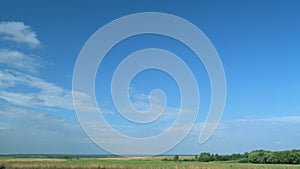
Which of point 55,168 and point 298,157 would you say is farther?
point 298,157

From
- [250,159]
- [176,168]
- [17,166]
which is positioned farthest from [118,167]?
[250,159]

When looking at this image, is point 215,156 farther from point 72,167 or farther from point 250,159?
point 72,167

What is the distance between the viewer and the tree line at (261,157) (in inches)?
2670

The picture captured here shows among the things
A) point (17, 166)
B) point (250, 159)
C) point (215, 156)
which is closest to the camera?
point (17, 166)

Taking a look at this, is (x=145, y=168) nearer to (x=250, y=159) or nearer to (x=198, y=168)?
(x=198, y=168)

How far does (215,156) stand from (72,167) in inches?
1515

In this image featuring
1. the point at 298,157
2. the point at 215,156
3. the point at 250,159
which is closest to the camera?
the point at 298,157

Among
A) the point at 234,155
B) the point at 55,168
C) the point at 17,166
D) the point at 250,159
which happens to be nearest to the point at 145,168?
the point at 55,168

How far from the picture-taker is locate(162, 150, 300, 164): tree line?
6781 cm

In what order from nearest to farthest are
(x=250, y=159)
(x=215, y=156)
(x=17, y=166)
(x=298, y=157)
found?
(x=17, y=166)
(x=298, y=157)
(x=250, y=159)
(x=215, y=156)

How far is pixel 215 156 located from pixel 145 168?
35070 millimetres

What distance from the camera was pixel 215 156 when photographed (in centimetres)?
7800

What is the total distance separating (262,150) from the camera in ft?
242

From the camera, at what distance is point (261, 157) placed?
71.4m
